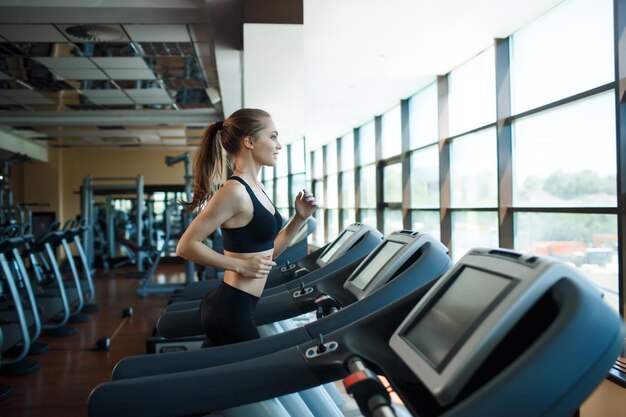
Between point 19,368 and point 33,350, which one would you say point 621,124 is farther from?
point 33,350

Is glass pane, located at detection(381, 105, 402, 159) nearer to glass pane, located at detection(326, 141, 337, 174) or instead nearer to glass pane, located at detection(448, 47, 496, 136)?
glass pane, located at detection(448, 47, 496, 136)

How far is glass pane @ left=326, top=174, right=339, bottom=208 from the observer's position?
1048 centimetres

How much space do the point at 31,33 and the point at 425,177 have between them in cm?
440

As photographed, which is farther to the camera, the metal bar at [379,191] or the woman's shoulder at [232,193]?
the metal bar at [379,191]

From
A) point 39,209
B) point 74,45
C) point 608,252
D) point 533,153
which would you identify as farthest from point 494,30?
point 39,209

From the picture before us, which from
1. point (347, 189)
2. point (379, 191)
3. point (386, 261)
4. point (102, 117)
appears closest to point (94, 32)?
point (102, 117)

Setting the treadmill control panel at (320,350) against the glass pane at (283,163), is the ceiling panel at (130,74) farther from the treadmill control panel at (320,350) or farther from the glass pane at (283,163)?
the treadmill control panel at (320,350)

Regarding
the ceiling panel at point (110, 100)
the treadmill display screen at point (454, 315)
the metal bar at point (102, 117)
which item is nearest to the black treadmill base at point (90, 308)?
the ceiling panel at point (110, 100)

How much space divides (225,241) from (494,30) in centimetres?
366

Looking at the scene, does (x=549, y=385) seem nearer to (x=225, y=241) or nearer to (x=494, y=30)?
(x=225, y=241)

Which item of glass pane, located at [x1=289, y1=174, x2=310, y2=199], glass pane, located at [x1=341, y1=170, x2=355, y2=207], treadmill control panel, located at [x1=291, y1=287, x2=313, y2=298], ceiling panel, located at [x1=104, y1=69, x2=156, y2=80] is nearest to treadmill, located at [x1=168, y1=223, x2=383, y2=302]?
treadmill control panel, located at [x1=291, y1=287, x2=313, y2=298]

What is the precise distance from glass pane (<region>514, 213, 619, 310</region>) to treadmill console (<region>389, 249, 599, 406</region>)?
2187 millimetres

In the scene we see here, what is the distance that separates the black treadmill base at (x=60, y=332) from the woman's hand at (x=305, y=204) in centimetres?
407

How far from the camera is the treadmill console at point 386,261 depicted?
5.16ft
